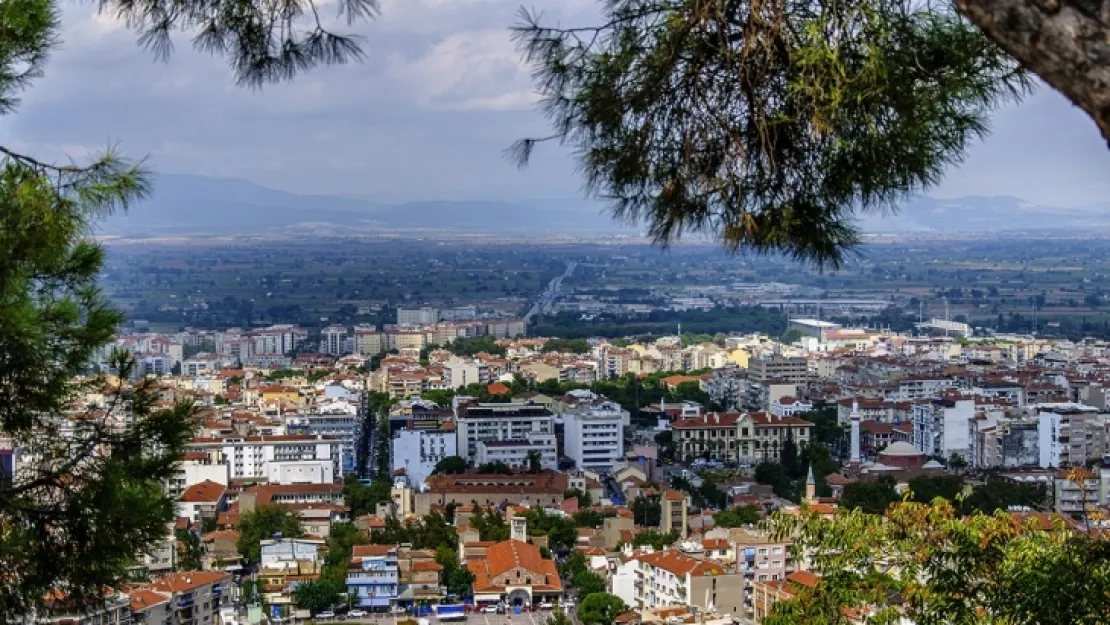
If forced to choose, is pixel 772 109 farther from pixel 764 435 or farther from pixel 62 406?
pixel 764 435

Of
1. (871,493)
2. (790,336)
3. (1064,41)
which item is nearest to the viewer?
(1064,41)

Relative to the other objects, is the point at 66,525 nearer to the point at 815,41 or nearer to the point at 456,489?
the point at 815,41

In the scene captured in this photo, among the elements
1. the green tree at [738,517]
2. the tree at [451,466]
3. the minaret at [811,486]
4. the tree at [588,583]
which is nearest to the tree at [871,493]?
the minaret at [811,486]

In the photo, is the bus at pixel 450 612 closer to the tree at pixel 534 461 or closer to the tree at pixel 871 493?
the tree at pixel 871 493

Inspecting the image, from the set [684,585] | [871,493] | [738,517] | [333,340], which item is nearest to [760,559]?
[684,585]

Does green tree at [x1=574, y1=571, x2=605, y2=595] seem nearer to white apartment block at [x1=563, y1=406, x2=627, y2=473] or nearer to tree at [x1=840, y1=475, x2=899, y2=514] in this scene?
tree at [x1=840, y1=475, x2=899, y2=514]

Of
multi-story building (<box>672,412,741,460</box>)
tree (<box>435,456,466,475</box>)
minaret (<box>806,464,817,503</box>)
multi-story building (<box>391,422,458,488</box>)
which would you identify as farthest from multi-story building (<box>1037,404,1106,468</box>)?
multi-story building (<box>391,422,458,488</box>)
